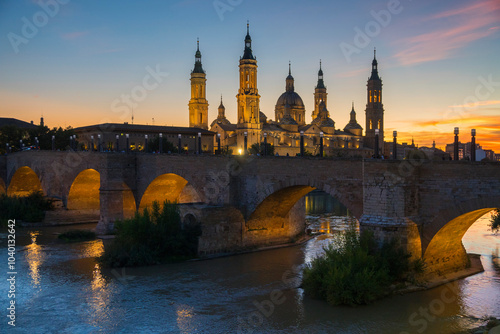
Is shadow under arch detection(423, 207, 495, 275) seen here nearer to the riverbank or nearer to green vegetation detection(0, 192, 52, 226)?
the riverbank

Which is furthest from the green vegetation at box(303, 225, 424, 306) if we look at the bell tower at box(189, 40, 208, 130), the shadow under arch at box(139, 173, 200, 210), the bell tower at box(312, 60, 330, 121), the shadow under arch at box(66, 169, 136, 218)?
the bell tower at box(312, 60, 330, 121)

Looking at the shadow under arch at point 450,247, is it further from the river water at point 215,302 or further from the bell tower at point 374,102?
the bell tower at point 374,102

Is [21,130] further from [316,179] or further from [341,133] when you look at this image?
[341,133]

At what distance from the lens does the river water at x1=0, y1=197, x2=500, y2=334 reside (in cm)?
1469

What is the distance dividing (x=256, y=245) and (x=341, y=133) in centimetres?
8827

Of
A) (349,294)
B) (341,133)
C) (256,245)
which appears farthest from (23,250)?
(341,133)

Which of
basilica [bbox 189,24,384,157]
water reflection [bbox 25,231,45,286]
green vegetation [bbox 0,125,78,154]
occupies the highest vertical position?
basilica [bbox 189,24,384,157]

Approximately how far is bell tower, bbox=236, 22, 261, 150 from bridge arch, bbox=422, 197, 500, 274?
6264cm

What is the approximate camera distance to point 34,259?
2398 centimetres

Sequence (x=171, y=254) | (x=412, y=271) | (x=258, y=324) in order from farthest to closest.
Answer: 1. (x=171, y=254)
2. (x=412, y=271)
3. (x=258, y=324)

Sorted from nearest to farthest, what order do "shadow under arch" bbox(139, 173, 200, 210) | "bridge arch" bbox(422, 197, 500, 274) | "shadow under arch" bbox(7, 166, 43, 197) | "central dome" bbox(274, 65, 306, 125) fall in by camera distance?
"bridge arch" bbox(422, 197, 500, 274), "shadow under arch" bbox(139, 173, 200, 210), "shadow under arch" bbox(7, 166, 43, 197), "central dome" bbox(274, 65, 306, 125)

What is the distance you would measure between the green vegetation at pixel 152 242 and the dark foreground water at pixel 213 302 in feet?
2.22

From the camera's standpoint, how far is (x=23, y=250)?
2638cm

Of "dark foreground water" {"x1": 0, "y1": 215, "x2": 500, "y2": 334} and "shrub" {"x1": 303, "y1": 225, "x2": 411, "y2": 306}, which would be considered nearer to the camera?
"dark foreground water" {"x1": 0, "y1": 215, "x2": 500, "y2": 334}
